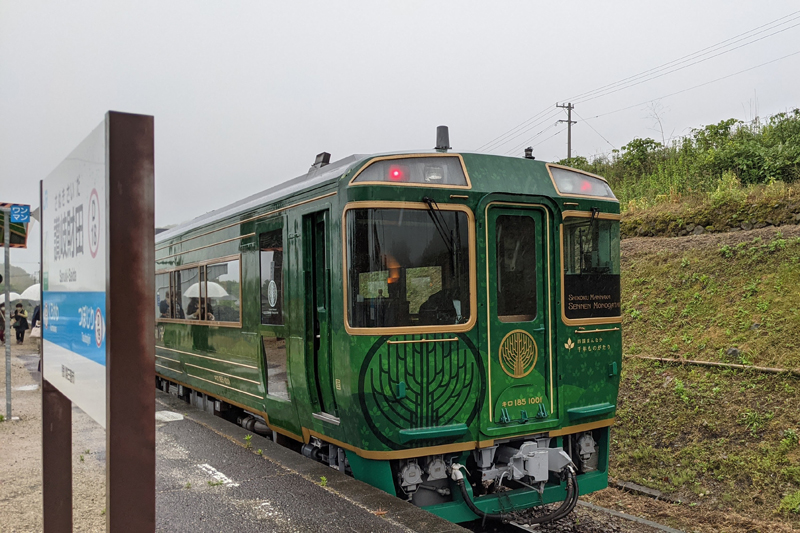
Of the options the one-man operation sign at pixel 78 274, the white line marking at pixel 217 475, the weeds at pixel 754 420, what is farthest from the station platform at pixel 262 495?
the weeds at pixel 754 420

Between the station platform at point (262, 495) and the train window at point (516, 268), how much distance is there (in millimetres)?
1831

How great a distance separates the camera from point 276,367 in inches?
270

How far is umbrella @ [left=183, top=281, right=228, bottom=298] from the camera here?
845 cm

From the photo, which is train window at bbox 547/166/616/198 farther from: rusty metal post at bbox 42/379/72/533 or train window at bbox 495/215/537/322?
rusty metal post at bbox 42/379/72/533

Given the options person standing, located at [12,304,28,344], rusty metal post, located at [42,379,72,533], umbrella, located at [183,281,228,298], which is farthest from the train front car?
person standing, located at [12,304,28,344]

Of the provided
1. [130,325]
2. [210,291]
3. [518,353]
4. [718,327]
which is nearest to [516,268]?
[518,353]

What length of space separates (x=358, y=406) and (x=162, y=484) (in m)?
1.95

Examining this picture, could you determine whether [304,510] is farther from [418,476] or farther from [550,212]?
[550,212]

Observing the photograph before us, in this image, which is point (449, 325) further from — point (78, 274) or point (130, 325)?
Result: point (130, 325)

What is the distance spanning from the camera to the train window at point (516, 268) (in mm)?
5801

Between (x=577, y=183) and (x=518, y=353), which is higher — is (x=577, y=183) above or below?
above

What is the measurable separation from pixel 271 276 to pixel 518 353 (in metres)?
2.64

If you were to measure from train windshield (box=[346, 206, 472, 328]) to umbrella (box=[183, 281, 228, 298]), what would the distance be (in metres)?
3.47

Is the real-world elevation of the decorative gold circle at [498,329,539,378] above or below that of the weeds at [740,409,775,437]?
above
